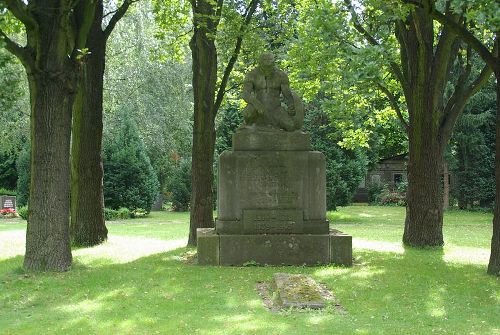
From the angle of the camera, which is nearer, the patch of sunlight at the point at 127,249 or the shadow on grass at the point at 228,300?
the shadow on grass at the point at 228,300

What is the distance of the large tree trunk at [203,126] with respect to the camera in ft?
53.4

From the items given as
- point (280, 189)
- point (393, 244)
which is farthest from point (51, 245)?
point (393, 244)

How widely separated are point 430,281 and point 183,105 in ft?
98.3

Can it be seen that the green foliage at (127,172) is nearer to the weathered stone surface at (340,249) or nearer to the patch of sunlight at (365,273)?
the weathered stone surface at (340,249)

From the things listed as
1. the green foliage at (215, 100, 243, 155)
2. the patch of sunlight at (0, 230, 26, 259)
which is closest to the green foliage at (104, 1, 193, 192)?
the green foliage at (215, 100, 243, 155)

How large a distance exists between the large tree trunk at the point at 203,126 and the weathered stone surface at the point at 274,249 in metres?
3.59

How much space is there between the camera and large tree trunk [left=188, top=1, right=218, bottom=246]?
16266 mm

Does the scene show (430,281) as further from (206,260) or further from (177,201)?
(177,201)

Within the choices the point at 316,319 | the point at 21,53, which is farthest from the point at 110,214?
the point at 316,319

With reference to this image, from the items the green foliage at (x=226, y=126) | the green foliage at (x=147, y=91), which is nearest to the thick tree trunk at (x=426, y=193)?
the green foliage at (x=147, y=91)

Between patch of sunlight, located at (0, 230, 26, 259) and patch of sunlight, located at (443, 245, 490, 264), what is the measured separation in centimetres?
1011

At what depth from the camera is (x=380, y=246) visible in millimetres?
17016

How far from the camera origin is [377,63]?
12.8 meters

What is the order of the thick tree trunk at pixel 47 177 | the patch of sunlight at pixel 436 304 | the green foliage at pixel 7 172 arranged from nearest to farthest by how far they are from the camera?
the patch of sunlight at pixel 436 304 < the thick tree trunk at pixel 47 177 < the green foliage at pixel 7 172
